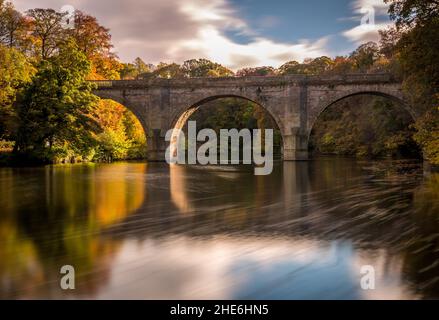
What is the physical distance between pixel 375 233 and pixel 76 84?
25085 millimetres

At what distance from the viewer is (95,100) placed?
3025cm

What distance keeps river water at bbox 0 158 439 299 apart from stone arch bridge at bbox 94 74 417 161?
20.0 metres

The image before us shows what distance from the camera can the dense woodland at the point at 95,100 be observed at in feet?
61.5

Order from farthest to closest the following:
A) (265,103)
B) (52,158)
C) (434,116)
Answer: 1. (265,103)
2. (52,158)
3. (434,116)

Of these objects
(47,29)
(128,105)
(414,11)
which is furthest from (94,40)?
(414,11)

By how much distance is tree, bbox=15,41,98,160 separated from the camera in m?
27.6

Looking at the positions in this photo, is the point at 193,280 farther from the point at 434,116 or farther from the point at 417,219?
the point at 434,116

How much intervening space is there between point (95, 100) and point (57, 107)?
10.3 ft

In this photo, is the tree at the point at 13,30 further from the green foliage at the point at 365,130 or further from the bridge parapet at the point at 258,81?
the green foliage at the point at 365,130

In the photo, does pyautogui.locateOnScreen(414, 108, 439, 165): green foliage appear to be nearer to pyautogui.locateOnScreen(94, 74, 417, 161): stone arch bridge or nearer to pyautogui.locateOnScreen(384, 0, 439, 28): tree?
pyautogui.locateOnScreen(384, 0, 439, 28): tree

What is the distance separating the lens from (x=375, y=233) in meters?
8.08

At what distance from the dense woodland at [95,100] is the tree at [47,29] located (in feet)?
0.28

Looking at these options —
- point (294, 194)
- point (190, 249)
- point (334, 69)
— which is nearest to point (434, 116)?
point (294, 194)

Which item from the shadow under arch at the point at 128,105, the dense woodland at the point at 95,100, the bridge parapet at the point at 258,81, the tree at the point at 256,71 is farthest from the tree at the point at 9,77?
the tree at the point at 256,71
